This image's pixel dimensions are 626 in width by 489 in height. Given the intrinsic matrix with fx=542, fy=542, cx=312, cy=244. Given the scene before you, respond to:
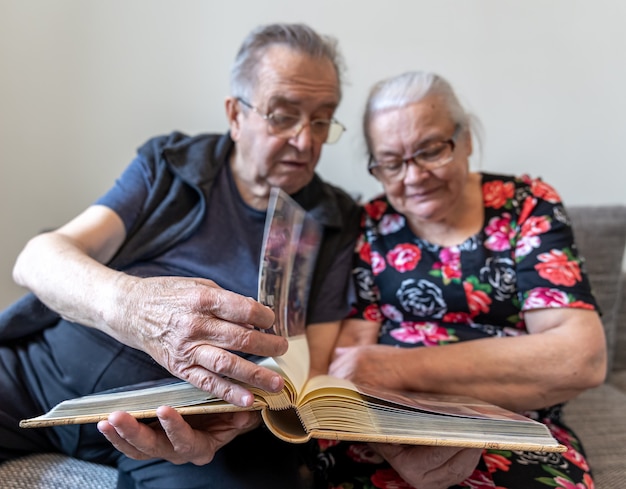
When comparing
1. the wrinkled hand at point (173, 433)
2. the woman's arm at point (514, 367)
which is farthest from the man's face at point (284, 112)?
the wrinkled hand at point (173, 433)

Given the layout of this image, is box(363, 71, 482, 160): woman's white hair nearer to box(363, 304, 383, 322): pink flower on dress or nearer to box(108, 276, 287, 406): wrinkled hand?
box(363, 304, 383, 322): pink flower on dress

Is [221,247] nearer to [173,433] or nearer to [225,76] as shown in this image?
[173,433]

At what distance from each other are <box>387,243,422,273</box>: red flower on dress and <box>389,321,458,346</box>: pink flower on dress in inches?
5.0

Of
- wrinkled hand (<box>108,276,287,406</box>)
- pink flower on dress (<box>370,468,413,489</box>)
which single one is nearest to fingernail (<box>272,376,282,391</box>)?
wrinkled hand (<box>108,276,287,406</box>)

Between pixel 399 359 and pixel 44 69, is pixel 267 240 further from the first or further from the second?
pixel 44 69

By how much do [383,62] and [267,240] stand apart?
37.4 inches

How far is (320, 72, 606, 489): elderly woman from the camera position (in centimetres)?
103

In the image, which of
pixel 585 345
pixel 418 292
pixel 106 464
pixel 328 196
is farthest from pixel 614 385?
pixel 106 464

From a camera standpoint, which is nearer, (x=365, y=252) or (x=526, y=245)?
(x=526, y=245)

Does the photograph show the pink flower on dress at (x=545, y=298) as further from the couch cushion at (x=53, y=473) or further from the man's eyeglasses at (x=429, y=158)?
the couch cushion at (x=53, y=473)

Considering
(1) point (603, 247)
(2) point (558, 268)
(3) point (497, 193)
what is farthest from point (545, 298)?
(1) point (603, 247)

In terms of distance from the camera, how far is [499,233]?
119 cm

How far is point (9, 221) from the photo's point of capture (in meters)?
1.54

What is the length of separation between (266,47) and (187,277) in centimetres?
55
